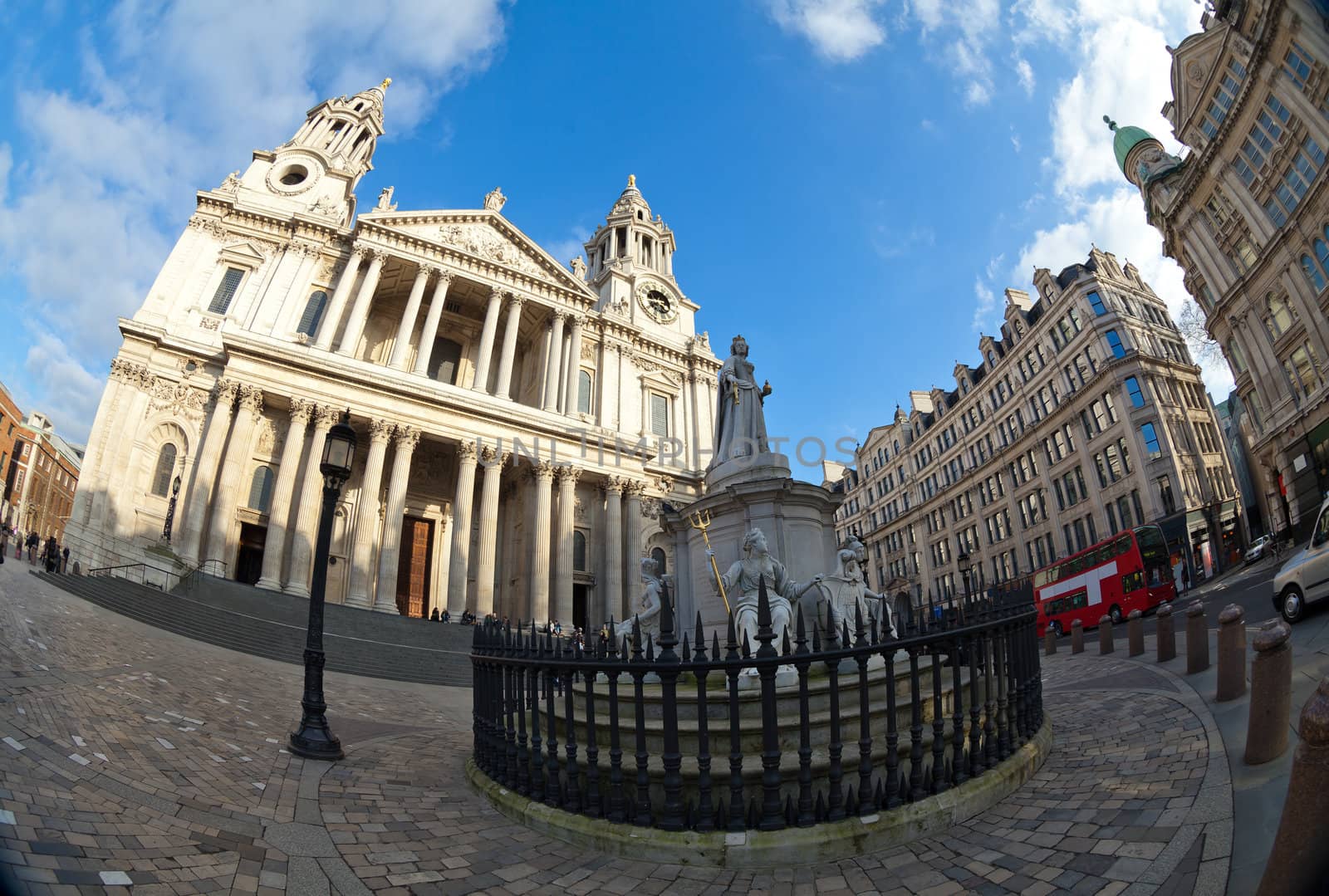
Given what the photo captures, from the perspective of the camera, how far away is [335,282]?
107 feet

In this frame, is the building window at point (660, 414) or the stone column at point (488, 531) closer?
the stone column at point (488, 531)

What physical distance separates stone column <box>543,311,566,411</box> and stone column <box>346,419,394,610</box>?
31.6 feet

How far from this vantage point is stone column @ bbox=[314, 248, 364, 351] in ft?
97.3

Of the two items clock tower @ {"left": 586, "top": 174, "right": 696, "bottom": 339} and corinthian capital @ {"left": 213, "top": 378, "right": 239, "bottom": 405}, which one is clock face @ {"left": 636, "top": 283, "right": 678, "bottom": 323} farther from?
corinthian capital @ {"left": 213, "top": 378, "right": 239, "bottom": 405}

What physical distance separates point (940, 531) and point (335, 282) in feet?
168

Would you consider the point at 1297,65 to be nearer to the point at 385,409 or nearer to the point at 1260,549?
the point at 1260,549

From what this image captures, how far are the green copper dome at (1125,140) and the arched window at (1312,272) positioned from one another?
18215 millimetres

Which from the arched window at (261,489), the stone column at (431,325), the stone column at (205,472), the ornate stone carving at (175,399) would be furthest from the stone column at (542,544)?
the ornate stone carving at (175,399)

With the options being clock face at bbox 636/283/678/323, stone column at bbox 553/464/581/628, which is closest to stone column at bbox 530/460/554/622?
stone column at bbox 553/464/581/628

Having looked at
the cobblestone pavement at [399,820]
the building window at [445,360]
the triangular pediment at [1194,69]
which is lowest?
the cobblestone pavement at [399,820]

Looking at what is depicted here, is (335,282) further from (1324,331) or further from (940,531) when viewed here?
(940,531)

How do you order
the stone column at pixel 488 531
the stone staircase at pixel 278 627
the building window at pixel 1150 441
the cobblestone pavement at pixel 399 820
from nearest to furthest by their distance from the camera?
the cobblestone pavement at pixel 399 820
the stone staircase at pixel 278 627
the stone column at pixel 488 531
the building window at pixel 1150 441

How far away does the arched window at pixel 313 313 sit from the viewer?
3117 cm

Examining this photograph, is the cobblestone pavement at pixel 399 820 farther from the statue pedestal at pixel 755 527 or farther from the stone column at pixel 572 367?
the stone column at pixel 572 367
